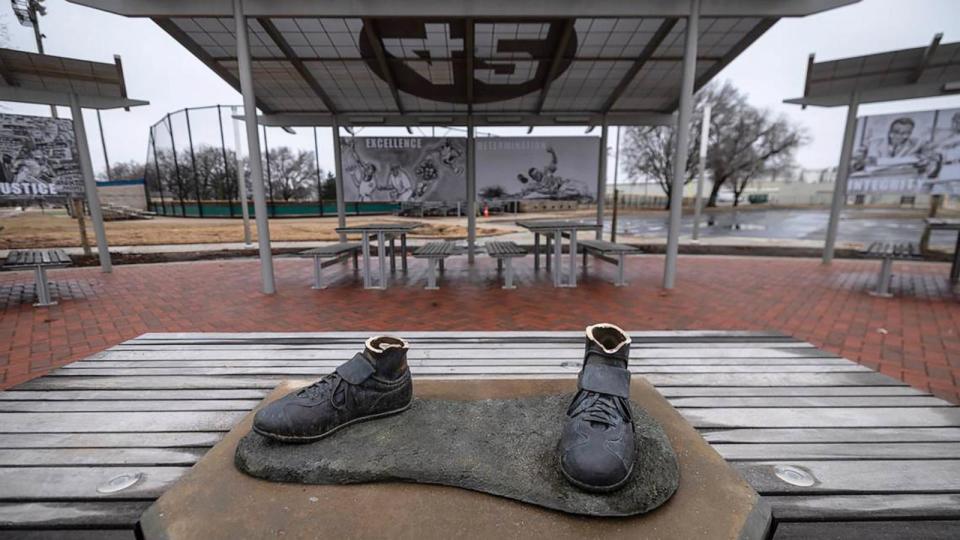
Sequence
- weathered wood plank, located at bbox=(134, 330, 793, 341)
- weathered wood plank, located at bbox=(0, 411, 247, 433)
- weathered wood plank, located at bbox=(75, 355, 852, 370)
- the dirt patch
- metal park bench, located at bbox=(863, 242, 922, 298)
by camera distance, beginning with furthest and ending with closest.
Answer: the dirt patch
metal park bench, located at bbox=(863, 242, 922, 298)
weathered wood plank, located at bbox=(134, 330, 793, 341)
weathered wood plank, located at bbox=(75, 355, 852, 370)
weathered wood plank, located at bbox=(0, 411, 247, 433)

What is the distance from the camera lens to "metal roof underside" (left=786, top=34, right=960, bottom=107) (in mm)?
6516

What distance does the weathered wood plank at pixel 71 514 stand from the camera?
112 centimetres

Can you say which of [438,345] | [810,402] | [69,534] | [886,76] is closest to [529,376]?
[438,345]

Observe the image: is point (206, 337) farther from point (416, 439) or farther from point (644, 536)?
point (644, 536)

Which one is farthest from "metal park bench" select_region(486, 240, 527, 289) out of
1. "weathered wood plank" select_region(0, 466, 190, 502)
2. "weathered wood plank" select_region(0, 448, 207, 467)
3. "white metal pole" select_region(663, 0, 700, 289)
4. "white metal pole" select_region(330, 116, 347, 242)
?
"weathered wood plank" select_region(0, 466, 190, 502)

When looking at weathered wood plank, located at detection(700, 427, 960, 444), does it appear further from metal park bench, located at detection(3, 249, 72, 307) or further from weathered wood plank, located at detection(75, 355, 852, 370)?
metal park bench, located at detection(3, 249, 72, 307)

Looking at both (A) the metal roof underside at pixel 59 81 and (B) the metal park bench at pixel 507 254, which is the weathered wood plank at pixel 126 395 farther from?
(A) the metal roof underside at pixel 59 81

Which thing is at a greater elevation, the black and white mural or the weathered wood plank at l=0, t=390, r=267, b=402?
the black and white mural

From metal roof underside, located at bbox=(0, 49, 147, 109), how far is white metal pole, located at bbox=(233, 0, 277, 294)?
11.5 feet

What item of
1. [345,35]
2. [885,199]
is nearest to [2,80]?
[345,35]

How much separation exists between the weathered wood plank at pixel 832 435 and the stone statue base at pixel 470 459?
0.35 meters

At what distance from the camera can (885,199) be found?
157 ft

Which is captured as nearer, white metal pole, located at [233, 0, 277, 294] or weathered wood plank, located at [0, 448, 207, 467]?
weathered wood plank, located at [0, 448, 207, 467]

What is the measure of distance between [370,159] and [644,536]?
26.6 ft
